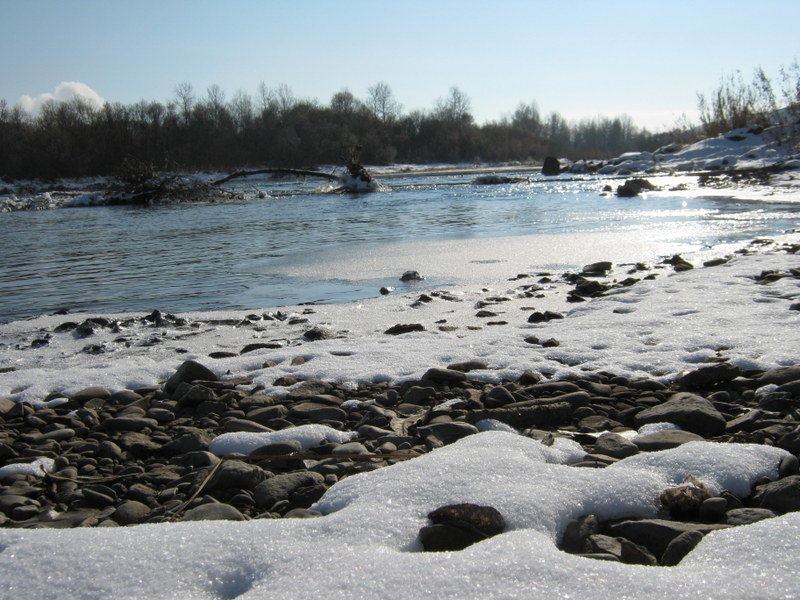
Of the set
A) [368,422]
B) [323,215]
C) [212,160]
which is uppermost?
[212,160]

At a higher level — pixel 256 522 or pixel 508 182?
pixel 508 182

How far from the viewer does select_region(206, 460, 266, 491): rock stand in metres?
2.28

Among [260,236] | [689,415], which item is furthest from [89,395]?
[260,236]

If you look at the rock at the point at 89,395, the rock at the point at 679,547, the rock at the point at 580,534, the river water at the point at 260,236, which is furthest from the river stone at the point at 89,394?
the rock at the point at 679,547

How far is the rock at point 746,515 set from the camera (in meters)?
1.75

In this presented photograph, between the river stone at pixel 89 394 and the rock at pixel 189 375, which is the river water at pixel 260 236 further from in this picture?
the river stone at pixel 89 394

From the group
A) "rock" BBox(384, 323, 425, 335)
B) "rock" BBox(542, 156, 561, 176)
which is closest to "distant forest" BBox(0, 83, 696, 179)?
"rock" BBox(542, 156, 561, 176)

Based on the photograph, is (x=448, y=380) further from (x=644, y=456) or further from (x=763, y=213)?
(x=763, y=213)

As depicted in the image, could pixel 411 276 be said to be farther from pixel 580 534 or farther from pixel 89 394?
pixel 580 534

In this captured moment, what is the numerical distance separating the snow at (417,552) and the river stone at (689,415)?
0.48 metres

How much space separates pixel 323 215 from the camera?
16.1 metres

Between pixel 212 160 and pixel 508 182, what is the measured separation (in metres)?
36.8

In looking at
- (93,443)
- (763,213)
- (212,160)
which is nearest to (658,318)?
(93,443)

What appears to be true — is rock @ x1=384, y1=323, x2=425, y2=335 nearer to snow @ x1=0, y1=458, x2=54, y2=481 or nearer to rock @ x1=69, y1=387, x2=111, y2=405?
rock @ x1=69, y1=387, x2=111, y2=405
